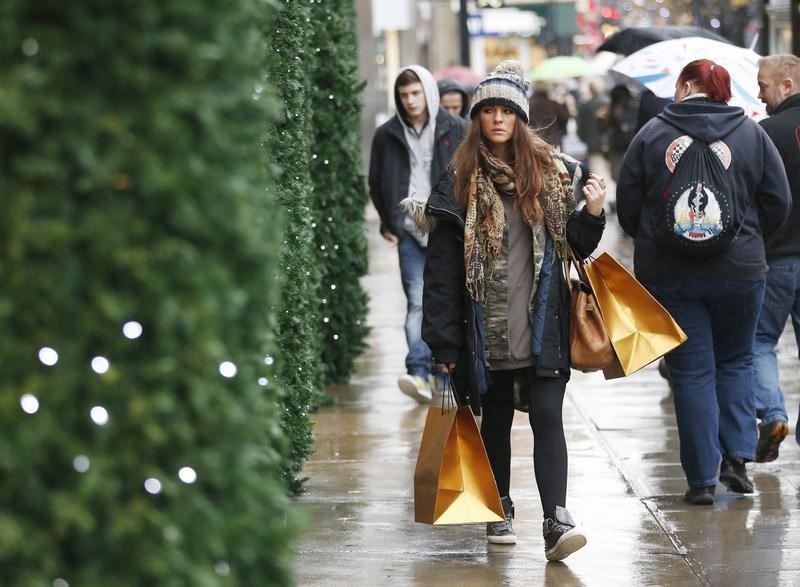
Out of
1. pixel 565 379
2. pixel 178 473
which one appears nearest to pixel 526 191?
pixel 565 379

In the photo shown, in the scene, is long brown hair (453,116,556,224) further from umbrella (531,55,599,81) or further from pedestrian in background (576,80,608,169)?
pedestrian in background (576,80,608,169)

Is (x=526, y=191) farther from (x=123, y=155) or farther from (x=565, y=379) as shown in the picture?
(x=123, y=155)

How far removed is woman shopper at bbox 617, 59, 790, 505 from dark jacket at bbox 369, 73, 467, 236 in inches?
108

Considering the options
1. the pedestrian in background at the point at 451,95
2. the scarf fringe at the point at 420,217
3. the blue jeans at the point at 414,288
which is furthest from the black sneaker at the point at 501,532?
the pedestrian in background at the point at 451,95

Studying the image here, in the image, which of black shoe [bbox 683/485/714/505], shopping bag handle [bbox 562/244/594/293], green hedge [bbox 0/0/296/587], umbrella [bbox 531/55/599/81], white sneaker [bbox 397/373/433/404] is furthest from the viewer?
umbrella [bbox 531/55/599/81]

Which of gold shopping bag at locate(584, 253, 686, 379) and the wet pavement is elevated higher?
gold shopping bag at locate(584, 253, 686, 379)

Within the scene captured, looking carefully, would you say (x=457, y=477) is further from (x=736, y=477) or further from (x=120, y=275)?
(x=120, y=275)

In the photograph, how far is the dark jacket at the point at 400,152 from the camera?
9.34m

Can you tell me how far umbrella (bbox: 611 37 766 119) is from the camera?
8.08 meters

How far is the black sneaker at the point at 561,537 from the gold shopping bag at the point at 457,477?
0.72 feet

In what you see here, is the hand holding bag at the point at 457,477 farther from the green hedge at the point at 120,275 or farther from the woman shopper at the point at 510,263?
the green hedge at the point at 120,275

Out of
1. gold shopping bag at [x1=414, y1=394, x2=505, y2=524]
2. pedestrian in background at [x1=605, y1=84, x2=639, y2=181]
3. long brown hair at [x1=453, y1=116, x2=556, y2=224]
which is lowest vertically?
gold shopping bag at [x1=414, y1=394, x2=505, y2=524]

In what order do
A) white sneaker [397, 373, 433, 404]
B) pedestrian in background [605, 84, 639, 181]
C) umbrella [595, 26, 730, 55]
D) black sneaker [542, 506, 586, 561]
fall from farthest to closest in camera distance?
pedestrian in background [605, 84, 639, 181] < umbrella [595, 26, 730, 55] < white sneaker [397, 373, 433, 404] < black sneaker [542, 506, 586, 561]

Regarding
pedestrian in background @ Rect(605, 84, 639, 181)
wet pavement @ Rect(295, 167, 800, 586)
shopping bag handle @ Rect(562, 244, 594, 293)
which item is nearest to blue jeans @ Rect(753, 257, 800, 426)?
wet pavement @ Rect(295, 167, 800, 586)
